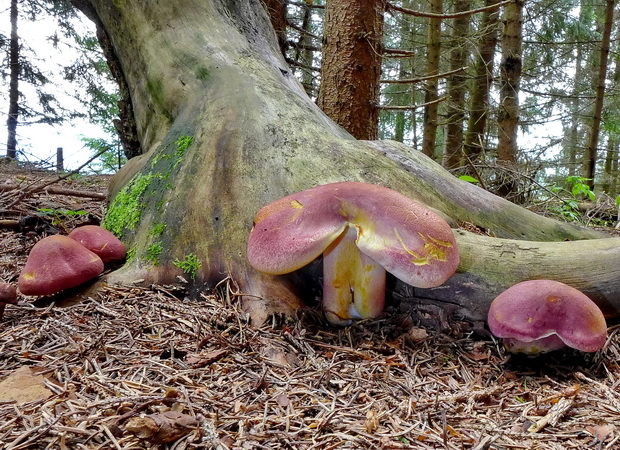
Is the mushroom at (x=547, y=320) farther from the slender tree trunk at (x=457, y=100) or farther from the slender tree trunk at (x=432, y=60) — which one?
the slender tree trunk at (x=457, y=100)

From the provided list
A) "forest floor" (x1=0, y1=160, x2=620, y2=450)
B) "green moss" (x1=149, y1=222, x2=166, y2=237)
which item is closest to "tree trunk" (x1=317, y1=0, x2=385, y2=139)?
"green moss" (x1=149, y1=222, x2=166, y2=237)

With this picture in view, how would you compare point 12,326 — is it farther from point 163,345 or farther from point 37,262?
point 163,345

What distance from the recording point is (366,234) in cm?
193

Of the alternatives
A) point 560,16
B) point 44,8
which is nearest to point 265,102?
point 560,16

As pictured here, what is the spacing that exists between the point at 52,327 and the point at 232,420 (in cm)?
125

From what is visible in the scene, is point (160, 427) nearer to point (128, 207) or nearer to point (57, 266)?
point (57, 266)

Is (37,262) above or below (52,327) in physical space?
above

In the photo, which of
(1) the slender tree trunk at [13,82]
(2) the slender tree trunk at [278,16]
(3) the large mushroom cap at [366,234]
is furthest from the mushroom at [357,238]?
(1) the slender tree trunk at [13,82]

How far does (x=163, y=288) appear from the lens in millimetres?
2529

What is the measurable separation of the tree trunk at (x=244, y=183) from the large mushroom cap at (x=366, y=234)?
458 mm

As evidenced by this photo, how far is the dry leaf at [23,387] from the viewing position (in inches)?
58.3

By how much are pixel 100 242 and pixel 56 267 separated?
1.33 ft

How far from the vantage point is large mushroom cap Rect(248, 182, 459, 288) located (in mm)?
1834

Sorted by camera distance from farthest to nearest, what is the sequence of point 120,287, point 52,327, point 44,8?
point 44,8 → point 120,287 → point 52,327
